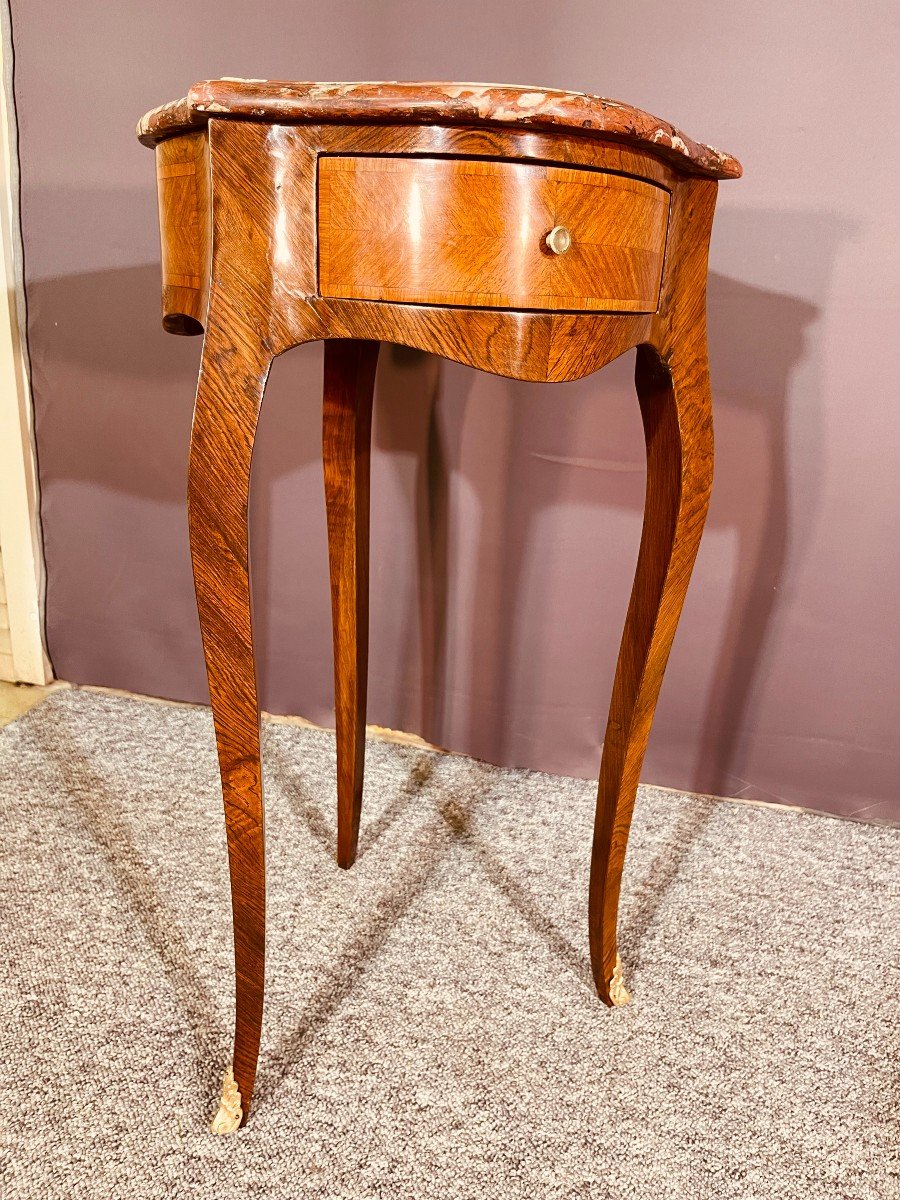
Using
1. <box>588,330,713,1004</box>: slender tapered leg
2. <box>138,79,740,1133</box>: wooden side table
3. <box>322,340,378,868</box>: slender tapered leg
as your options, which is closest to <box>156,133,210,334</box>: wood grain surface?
<box>138,79,740,1133</box>: wooden side table

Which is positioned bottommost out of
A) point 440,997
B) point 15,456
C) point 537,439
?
point 440,997

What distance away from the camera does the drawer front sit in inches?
23.7

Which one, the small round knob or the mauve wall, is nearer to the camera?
the small round knob

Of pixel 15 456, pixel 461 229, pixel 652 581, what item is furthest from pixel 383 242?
pixel 15 456

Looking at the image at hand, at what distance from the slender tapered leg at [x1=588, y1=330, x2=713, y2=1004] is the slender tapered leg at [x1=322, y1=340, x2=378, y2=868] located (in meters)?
0.32

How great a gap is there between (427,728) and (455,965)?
513mm

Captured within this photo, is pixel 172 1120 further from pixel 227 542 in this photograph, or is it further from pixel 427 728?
pixel 427 728

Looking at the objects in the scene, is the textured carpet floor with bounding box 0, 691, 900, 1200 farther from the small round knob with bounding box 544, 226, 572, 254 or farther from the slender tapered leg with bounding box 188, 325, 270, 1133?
the small round knob with bounding box 544, 226, 572, 254

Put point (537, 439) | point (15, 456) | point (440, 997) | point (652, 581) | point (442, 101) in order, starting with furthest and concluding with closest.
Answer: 1. point (15, 456)
2. point (537, 439)
3. point (440, 997)
4. point (652, 581)
5. point (442, 101)

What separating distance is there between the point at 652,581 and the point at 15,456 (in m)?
1.14

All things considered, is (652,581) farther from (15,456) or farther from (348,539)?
(15,456)

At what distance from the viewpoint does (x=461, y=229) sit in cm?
61

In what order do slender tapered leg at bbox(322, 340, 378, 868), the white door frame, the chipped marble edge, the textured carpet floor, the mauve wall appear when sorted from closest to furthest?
the chipped marble edge < the textured carpet floor < slender tapered leg at bbox(322, 340, 378, 868) < the mauve wall < the white door frame

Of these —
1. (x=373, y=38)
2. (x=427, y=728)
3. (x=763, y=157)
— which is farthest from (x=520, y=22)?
(x=427, y=728)
